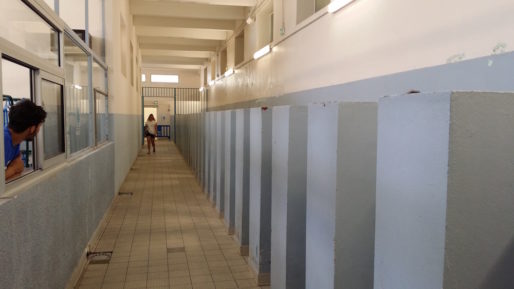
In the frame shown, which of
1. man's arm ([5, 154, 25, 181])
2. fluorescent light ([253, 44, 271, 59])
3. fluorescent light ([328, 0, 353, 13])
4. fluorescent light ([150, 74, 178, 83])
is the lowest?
man's arm ([5, 154, 25, 181])

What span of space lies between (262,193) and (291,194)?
66 cm

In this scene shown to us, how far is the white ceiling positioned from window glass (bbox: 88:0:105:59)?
2039 millimetres

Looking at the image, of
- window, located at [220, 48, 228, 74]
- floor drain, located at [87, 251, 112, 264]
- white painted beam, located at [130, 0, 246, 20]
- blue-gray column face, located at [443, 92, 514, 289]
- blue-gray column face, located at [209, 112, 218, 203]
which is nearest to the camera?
blue-gray column face, located at [443, 92, 514, 289]

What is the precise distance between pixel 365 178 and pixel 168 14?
7.56 meters

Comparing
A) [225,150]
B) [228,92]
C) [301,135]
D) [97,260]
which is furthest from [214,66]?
[301,135]

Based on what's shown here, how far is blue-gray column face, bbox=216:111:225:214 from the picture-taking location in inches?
183

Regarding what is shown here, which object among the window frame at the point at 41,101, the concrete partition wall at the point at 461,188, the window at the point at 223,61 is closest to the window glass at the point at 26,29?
the window frame at the point at 41,101

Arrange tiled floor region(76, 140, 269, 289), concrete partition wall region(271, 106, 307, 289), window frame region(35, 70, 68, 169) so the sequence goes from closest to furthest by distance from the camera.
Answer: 1. window frame region(35, 70, 68, 169)
2. concrete partition wall region(271, 106, 307, 289)
3. tiled floor region(76, 140, 269, 289)

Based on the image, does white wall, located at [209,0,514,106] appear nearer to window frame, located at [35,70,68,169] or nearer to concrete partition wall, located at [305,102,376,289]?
concrete partition wall, located at [305,102,376,289]

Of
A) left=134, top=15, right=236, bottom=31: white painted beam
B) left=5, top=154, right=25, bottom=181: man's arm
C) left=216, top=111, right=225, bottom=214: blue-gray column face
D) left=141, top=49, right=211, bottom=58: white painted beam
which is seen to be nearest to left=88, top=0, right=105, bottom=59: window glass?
left=216, top=111, right=225, bottom=214: blue-gray column face

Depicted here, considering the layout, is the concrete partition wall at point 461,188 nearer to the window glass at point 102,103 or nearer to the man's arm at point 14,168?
the man's arm at point 14,168

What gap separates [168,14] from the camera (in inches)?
329

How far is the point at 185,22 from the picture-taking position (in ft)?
30.7

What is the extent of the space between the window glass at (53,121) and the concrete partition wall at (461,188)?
217 centimetres
